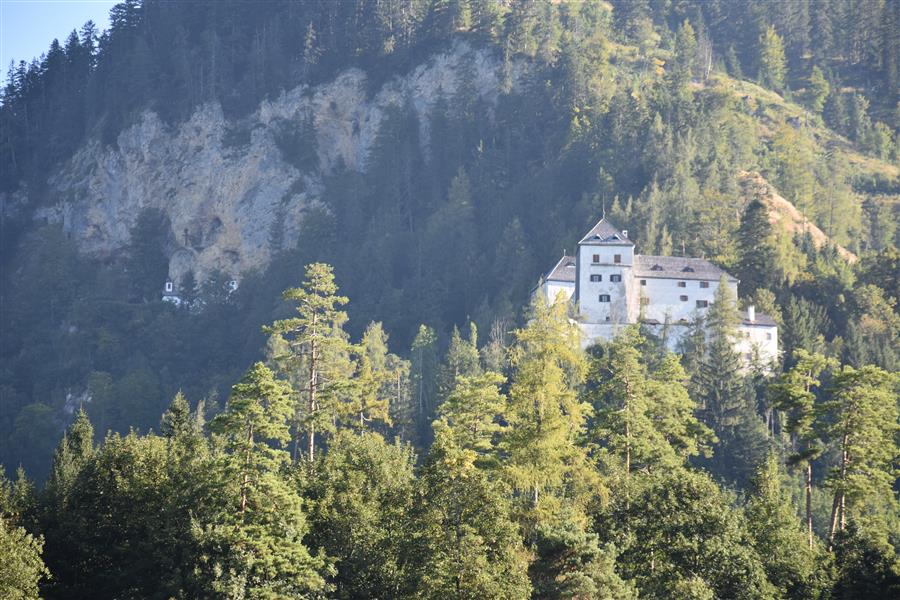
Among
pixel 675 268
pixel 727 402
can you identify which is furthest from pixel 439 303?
pixel 727 402

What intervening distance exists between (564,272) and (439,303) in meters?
23.5

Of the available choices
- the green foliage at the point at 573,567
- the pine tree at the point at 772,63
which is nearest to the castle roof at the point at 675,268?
the green foliage at the point at 573,567

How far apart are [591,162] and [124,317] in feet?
163

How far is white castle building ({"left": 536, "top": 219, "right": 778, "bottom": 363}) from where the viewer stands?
87.6 metres

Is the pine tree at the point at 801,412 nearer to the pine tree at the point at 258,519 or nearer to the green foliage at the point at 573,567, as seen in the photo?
the green foliage at the point at 573,567

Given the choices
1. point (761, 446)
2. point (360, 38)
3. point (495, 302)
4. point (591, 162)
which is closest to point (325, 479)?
point (761, 446)

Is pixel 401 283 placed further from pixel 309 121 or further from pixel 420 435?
pixel 420 435

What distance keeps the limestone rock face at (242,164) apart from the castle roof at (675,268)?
4223 cm

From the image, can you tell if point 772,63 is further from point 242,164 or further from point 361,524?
point 361,524

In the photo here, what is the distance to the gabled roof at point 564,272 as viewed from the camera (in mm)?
92688

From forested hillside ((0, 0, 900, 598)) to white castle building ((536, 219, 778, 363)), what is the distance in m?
2.60

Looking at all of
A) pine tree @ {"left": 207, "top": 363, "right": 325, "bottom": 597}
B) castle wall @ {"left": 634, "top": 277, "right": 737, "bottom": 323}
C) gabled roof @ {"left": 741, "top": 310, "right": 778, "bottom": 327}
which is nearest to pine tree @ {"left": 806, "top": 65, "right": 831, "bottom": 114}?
castle wall @ {"left": 634, "top": 277, "right": 737, "bottom": 323}

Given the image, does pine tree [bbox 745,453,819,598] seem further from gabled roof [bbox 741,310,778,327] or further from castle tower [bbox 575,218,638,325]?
castle tower [bbox 575,218,638,325]

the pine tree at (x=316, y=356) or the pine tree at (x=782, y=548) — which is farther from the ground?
the pine tree at (x=316, y=356)
